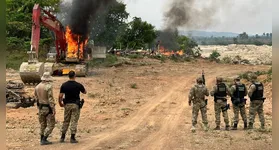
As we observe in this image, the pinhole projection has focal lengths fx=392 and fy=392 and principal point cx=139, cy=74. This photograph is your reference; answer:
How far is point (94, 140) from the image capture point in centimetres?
977

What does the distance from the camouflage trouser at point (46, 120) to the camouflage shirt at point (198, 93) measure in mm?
3980

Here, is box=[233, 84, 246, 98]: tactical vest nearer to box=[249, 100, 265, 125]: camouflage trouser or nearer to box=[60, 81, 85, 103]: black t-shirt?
box=[249, 100, 265, 125]: camouflage trouser

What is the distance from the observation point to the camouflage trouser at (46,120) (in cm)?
896

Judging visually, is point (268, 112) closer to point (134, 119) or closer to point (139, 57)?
point (134, 119)

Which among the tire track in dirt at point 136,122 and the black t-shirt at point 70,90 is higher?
the black t-shirt at point 70,90

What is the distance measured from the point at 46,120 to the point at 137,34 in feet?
159

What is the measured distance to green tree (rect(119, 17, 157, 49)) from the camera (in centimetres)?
5628

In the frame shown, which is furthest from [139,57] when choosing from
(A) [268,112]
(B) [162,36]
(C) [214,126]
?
(C) [214,126]

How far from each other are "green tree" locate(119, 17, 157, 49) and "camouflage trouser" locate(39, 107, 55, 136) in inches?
1850

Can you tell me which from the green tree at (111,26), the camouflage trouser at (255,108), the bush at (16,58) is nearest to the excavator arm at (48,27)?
the bush at (16,58)

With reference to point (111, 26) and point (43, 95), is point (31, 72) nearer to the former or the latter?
point (43, 95)

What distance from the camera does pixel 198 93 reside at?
10977 millimetres

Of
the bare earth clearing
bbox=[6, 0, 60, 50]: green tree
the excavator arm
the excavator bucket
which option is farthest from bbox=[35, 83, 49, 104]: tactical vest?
bbox=[6, 0, 60, 50]: green tree

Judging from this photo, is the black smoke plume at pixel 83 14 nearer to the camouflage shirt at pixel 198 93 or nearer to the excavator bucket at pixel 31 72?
the excavator bucket at pixel 31 72
